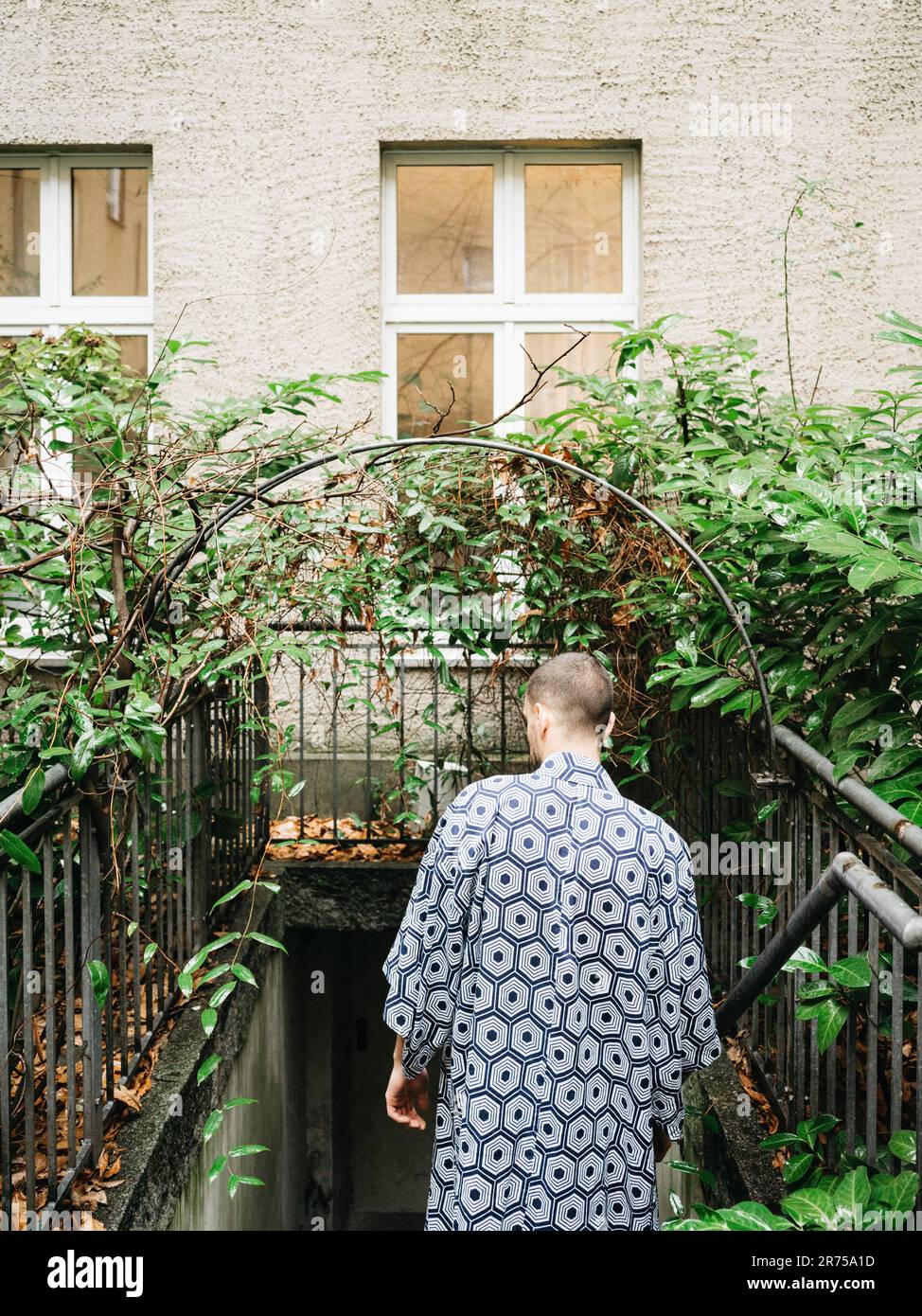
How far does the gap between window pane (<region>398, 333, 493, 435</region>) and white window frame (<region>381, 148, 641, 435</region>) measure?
4 centimetres

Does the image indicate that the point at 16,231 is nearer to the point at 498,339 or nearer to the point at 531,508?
the point at 498,339

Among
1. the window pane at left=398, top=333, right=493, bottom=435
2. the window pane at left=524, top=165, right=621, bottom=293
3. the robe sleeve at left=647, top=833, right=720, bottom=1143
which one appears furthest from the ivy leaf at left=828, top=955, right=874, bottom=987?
the window pane at left=524, top=165, right=621, bottom=293

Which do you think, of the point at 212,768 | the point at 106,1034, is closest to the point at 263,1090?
the point at 212,768

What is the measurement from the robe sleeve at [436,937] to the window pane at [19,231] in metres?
5.73

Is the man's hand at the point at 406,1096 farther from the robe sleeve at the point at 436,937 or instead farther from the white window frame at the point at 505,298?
the white window frame at the point at 505,298

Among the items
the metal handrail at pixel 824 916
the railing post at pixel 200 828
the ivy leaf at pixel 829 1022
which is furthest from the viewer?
the railing post at pixel 200 828

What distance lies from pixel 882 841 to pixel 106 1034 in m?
2.15

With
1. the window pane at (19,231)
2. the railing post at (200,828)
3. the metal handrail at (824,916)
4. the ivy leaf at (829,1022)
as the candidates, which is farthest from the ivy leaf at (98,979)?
the window pane at (19,231)

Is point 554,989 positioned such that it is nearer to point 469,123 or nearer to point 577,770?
point 577,770

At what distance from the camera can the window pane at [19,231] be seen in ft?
20.7

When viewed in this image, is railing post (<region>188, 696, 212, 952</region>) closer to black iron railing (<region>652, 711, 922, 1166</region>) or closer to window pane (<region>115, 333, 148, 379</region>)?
black iron railing (<region>652, 711, 922, 1166</region>)

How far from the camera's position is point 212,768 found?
4145mm

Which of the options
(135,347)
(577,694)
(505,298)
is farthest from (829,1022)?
(135,347)

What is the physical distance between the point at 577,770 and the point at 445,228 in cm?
509
